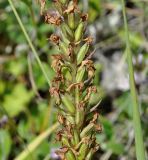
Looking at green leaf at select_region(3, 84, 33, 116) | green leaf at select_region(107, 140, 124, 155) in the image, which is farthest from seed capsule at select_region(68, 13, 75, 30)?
green leaf at select_region(3, 84, 33, 116)

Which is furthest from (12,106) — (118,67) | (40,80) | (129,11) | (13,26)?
(129,11)

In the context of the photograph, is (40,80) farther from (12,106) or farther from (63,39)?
(63,39)

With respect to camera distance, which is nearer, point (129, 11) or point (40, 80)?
point (40, 80)

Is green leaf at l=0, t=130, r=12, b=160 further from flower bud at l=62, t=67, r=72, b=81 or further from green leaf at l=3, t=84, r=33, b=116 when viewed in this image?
flower bud at l=62, t=67, r=72, b=81

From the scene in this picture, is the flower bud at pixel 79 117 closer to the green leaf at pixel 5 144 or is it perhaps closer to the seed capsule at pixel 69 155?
the seed capsule at pixel 69 155

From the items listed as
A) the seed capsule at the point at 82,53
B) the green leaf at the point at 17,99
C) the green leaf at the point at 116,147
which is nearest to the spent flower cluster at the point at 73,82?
the seed capsule at the point at 82,53

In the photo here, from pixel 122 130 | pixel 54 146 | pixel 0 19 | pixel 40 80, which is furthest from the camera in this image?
pixel 0 19
